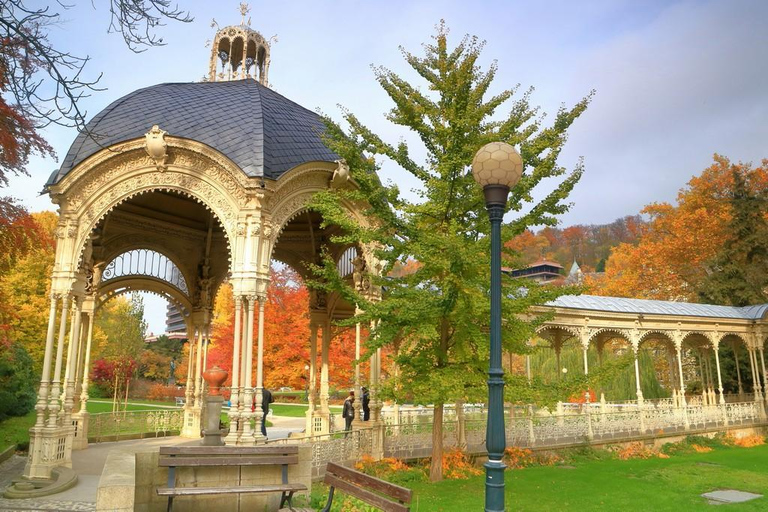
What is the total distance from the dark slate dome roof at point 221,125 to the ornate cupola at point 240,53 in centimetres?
325

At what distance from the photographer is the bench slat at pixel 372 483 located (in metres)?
5.35

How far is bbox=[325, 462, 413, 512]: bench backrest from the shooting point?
5285 mm

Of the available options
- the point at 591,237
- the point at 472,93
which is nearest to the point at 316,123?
the point at 472,93

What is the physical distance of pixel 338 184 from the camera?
1314 centimetres

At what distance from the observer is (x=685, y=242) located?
33812 millimetres

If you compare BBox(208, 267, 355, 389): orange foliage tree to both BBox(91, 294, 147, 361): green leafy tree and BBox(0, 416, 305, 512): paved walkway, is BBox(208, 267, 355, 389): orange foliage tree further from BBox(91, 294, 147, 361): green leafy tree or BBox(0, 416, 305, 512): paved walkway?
BBox(0, 416, 305, 512): paved walkway

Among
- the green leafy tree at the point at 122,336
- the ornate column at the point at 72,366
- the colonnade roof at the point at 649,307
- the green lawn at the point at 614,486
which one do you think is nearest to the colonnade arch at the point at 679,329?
the colonnade roof at the point at 649,307

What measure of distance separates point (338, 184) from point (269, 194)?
1.99 metres

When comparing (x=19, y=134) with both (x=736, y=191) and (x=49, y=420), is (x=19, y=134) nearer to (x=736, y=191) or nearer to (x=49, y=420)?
(x=49, y=420)

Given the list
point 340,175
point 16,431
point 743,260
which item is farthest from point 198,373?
point 743,260

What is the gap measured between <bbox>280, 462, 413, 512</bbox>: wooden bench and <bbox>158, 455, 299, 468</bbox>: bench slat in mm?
627

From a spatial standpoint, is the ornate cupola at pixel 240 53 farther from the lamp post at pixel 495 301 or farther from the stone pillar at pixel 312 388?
the lamp post at pixel 495 301

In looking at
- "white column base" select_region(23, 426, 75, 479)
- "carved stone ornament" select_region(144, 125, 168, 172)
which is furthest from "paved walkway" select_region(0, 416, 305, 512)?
"carved stone ornament" select_region(144, 125, 168, 172)

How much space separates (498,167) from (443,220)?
599cm
